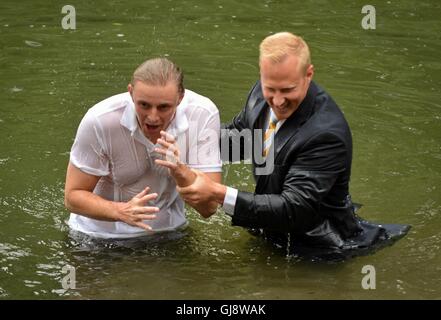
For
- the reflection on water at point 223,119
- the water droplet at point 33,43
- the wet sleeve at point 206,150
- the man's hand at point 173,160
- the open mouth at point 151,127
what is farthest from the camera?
the water droplet at point 33,43

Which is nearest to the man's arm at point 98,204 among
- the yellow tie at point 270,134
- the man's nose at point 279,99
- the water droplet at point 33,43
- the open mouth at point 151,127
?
the open mouth at point 151,127

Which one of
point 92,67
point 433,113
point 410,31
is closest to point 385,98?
point 433,113

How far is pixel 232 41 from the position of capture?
12.1m

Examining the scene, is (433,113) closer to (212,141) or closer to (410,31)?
(410,31)

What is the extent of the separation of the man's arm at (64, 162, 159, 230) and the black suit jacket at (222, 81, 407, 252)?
0.58m

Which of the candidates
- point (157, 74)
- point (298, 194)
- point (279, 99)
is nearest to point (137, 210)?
point (157, 74)

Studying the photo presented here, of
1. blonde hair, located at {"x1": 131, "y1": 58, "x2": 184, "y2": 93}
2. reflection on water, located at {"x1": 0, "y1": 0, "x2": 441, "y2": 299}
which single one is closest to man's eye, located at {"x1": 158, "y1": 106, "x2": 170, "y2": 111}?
blonde hair, located at {"x1": 131, "y1": 58, "x2": 184, "y2": 93}

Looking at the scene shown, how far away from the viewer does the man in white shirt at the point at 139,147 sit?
5.83 metres

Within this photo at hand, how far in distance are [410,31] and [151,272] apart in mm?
7119

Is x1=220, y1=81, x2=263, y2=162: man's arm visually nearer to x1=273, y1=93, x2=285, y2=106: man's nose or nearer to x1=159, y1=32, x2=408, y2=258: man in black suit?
x1=159, y1=32, x2=408, y2=258: man in black suit

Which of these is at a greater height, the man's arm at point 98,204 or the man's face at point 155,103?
the man's face at point 155,103

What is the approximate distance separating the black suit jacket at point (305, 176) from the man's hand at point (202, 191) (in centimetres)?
14

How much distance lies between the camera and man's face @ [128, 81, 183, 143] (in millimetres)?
5773

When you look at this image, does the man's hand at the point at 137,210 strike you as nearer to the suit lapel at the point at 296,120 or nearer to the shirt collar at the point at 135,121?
the shirt collar at the point at 135,121
